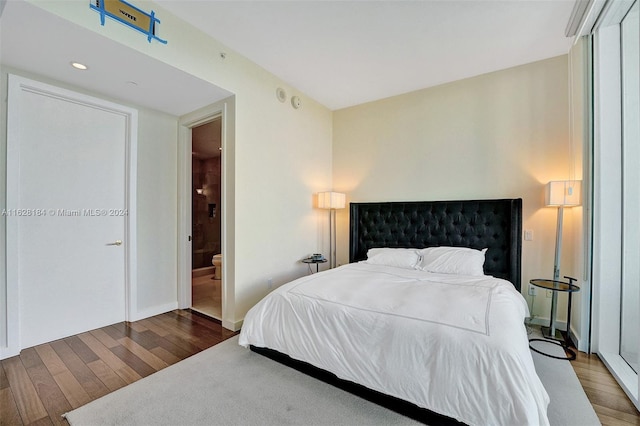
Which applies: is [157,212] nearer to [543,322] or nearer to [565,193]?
[565,193]

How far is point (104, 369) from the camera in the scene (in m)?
2.22

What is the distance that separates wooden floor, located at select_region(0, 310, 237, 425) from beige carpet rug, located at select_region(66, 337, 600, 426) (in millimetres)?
187

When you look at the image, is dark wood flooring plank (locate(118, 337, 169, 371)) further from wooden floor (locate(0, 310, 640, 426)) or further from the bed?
the bed

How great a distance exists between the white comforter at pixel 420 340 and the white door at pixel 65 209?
195cm

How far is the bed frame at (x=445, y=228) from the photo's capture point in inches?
120

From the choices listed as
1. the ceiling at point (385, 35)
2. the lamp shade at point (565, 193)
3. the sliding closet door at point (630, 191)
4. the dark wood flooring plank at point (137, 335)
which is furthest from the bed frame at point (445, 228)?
the ceiling at point (385, 35)

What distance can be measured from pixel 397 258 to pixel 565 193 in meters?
1.72

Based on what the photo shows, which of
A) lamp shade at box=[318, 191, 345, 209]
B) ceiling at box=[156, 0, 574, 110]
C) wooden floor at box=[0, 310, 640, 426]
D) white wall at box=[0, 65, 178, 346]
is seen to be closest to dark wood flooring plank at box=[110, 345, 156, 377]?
wooden floor at box=[0, 310, 640, 426]

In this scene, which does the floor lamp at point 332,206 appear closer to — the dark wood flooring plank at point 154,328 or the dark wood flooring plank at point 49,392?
the dark wood flooring plank at point 154,328

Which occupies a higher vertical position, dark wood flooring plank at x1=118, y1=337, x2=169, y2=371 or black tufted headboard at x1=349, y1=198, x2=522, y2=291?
black tufted headboard at x1=349, y1=198, x2=522, y2=291

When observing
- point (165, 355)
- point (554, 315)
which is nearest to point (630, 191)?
point (554, 315)

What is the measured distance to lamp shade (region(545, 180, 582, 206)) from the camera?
2564 mm

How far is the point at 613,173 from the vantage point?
233 centimetres

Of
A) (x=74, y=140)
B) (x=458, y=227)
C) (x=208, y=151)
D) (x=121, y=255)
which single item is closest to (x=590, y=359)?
(x=458, y=227)
